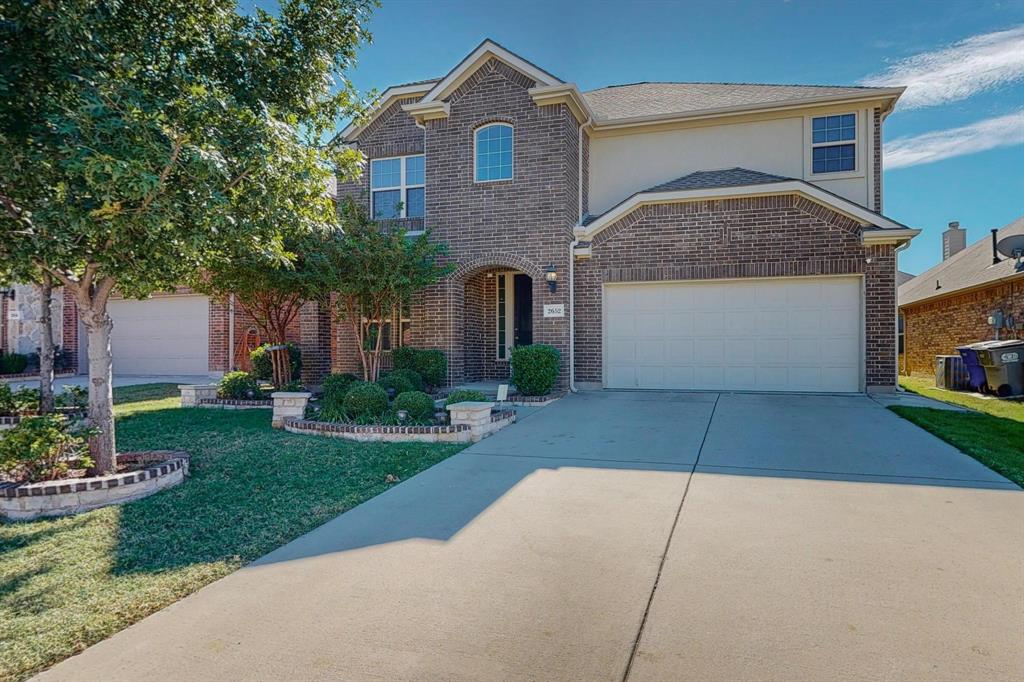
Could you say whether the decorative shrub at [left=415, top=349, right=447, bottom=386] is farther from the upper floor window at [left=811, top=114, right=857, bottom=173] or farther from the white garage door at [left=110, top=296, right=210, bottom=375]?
the upper floor window at [left=811, top=114, right=857, bottom=173]

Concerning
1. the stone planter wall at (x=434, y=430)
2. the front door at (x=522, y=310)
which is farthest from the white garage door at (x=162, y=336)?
the stone planter wall at (x=434, y=430)

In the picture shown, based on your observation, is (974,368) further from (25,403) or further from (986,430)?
(25,403)

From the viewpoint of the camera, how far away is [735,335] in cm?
1169

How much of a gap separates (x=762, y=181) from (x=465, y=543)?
10.0 metres

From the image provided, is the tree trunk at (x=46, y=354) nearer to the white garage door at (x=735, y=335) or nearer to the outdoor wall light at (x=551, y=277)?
the outdoor wall light at (x=551, y=277)

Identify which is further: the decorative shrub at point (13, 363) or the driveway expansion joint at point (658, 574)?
the decorative shrub at point (13, 363)

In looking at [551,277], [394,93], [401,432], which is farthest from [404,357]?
[394,93]

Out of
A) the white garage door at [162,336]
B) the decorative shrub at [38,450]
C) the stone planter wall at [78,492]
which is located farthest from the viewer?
the white garage door at [162,336]

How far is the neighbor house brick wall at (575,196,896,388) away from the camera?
10922 mm

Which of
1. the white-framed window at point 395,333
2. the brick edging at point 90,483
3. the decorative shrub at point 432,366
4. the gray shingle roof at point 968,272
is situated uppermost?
the gray shingle roof at point 968,272

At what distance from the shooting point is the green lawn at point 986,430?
6.33m

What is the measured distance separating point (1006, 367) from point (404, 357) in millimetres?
13097

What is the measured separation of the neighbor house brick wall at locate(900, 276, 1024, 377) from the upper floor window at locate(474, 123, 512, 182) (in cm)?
1221

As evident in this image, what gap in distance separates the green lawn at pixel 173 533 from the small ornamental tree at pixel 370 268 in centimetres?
324
